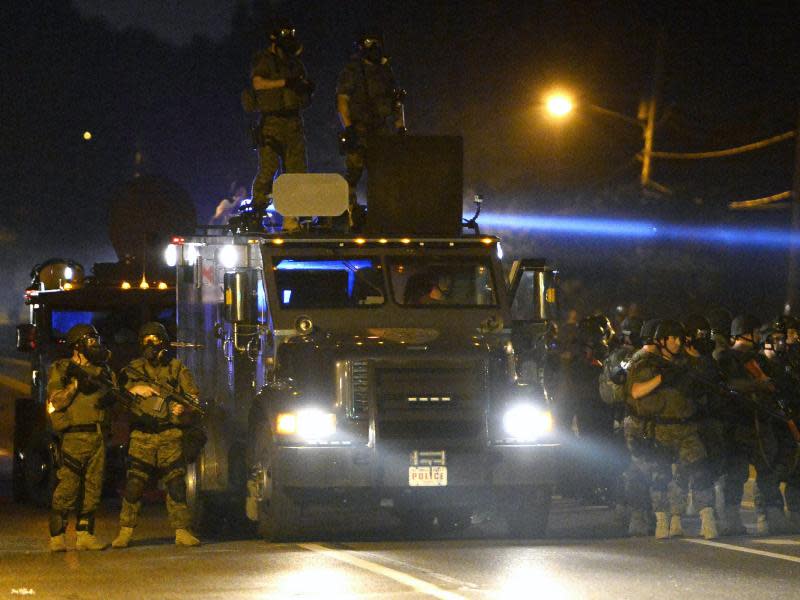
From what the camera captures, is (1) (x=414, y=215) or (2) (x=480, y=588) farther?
(1) (x=414, y=215)

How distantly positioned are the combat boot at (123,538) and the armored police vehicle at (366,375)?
3.52 ft

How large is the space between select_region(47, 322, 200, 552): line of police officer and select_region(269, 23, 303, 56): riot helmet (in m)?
3.95

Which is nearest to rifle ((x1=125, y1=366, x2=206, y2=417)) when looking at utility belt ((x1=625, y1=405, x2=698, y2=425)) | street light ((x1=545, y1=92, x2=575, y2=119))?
utility belt ((x1=625, y1=405, x2=698, y2=425))

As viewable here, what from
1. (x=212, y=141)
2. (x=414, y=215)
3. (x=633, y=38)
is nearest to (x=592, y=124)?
(x=633, y=38)

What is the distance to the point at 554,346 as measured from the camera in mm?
17234

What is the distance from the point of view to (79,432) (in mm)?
14516

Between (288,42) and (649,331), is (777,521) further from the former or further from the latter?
(288,42)

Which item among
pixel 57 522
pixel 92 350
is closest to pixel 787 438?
pixel 92 350

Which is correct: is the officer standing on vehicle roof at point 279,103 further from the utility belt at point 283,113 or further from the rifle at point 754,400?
the rifle at point 754,400

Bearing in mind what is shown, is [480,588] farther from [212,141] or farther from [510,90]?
[212,141]

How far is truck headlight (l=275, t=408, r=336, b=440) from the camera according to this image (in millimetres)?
14141

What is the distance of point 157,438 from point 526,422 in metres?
3.11

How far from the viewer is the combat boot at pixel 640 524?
15.0 meters

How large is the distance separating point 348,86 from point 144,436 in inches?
177
